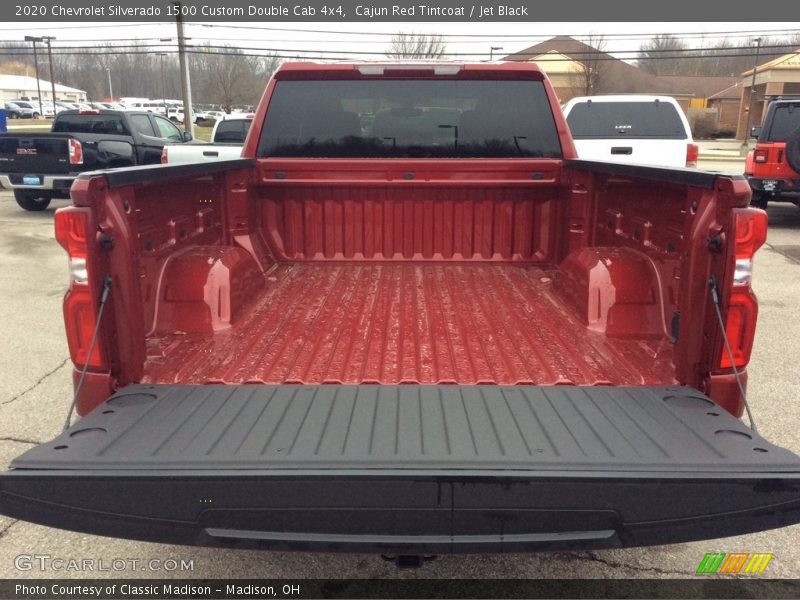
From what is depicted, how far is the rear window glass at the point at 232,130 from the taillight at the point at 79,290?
13.1 metres

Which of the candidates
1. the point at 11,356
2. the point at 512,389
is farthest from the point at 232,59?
the point at 512,389

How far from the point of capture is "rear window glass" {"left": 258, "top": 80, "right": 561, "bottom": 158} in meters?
4.22

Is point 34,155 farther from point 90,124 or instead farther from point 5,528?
point 5,528

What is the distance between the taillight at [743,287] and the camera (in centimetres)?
231

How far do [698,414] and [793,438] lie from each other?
2.34m

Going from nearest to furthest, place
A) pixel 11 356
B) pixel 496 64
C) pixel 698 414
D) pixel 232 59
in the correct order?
1. pixel 698 414
2. pixel 496 64
3. pixel 11 356
4. pixel 232 59

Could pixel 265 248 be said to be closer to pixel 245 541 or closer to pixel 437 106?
pixel 437 106

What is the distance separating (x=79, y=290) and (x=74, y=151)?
11371 millimetres

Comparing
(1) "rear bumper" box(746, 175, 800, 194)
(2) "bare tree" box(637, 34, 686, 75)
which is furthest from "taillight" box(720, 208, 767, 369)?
(2) "bare tree" box(637, 34, 686, 75)

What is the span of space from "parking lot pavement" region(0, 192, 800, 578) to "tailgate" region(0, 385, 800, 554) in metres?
1.08

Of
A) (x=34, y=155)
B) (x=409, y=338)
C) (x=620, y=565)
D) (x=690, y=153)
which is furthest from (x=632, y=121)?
(x=34, y=155)

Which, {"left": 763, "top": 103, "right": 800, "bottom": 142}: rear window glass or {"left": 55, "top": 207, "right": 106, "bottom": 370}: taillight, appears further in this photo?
{"left": 763, "top": 103, "right": 800, "bottom": 142}: rear window glass

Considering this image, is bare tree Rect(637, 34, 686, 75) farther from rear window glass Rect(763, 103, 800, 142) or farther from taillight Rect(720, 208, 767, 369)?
taillight Rect(720, 208, 767, 369)

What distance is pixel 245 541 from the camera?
1986mm
